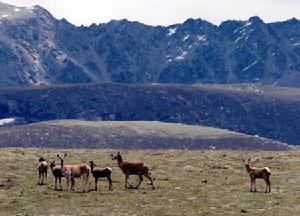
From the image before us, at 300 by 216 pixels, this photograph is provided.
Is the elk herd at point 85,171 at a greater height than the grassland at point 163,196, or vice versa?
the elk herd at point 85,171

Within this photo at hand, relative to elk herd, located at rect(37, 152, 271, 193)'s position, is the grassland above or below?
below

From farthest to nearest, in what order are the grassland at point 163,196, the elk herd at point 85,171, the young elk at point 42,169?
1. the young elk at point 42,169
2. the elk herd at point 85,171
3. the grassland at point 163,196

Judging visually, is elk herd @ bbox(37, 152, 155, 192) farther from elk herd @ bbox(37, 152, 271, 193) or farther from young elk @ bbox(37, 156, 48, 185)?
young elk @ bbox(37, 156, 48, 185)

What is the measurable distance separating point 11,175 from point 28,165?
13.2 meters

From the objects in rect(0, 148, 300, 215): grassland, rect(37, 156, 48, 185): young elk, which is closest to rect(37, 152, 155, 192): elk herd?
rect(37, 156, 48, 185): young elk

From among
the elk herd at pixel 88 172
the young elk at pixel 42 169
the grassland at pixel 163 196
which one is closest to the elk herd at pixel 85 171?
the elk herd at pixel 88 172

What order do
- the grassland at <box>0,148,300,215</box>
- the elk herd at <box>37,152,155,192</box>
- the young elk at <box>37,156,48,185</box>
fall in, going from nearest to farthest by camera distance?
the grassland at <box>0,148,300,215</box> < the elk herd at <box>37,152,155,192</box> < the young elk at <box>37,156,48,185</box>

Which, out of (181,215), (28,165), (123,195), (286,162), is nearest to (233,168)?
(286,162)

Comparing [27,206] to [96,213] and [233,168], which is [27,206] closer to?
[96,213]

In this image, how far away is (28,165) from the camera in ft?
261

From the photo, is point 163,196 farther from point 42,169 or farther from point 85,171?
point 42,169

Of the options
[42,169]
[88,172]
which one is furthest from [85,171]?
[42,169]

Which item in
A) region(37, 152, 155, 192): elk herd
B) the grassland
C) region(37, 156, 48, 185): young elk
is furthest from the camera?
region(37, 156, 48, 185): young elk

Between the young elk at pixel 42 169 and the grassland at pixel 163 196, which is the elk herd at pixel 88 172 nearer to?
the young elk at pixel 42 169
